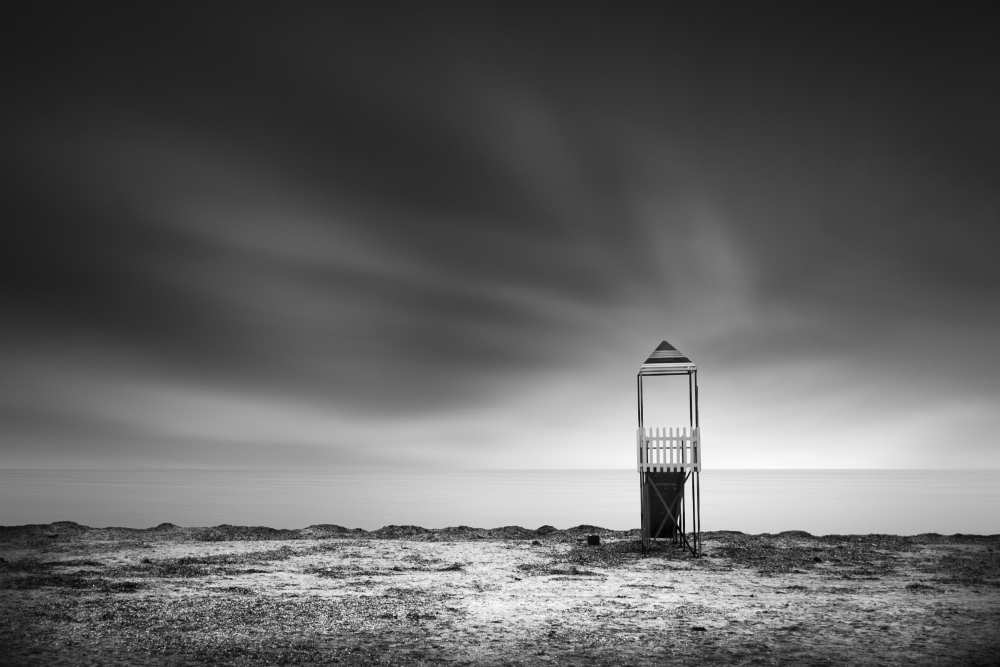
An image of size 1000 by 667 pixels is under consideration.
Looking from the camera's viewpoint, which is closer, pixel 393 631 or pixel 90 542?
pixel 393 631

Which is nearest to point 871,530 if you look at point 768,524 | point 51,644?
point 768,524

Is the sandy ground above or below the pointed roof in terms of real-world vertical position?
below

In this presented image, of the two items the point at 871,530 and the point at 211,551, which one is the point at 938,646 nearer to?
the point at 211,551

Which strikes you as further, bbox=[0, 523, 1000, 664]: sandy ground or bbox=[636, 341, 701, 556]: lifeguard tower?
bbox=[636, 341, 701, 556]: lifeguard tower

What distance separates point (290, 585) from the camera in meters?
14.4

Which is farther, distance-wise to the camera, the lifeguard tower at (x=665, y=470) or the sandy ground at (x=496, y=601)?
the lifeguard tower at (x=665, y=470)

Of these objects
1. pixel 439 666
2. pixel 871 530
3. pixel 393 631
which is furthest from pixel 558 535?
pixel 871 530

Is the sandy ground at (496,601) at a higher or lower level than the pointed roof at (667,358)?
lower

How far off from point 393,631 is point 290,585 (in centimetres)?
486

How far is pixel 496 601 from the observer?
12.8 m

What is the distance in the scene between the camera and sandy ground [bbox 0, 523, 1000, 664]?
9328 mm

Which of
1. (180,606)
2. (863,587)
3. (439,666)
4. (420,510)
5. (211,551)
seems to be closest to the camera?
(439,666)

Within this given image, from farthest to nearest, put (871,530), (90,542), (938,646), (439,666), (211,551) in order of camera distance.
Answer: (871,530)
(90,542)
(211,551)
(938,646)
(439,666)

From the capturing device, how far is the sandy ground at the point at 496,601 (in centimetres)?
933
